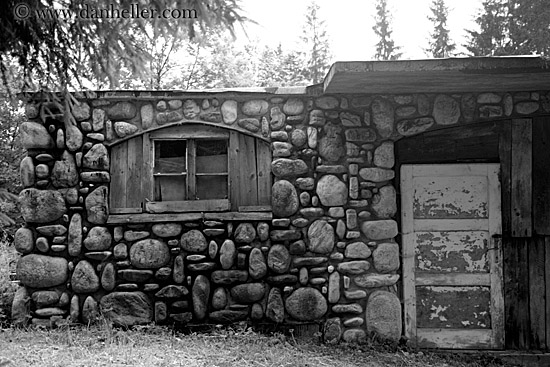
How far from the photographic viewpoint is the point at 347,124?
6.41 metres

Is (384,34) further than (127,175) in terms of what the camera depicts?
Yes

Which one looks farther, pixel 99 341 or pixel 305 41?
pixel 305 41

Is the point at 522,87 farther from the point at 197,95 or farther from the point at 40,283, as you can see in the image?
the point at 40,283

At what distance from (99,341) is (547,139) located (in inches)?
203

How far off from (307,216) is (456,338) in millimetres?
2100

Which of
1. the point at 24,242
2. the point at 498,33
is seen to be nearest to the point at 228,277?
the point at 24,242

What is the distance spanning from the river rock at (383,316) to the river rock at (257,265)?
46.9 inches

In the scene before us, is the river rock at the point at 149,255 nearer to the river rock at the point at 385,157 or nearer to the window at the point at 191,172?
the window at the point at 191,172

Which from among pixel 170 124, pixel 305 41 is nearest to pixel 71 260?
pixel 170 124

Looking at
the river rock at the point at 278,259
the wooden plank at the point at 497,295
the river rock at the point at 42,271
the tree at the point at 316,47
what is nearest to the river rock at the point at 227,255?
the river rock at the point at 278,259

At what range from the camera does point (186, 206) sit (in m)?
6.46

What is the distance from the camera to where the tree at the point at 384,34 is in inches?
1102

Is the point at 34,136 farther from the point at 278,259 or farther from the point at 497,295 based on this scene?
the point at 497,295

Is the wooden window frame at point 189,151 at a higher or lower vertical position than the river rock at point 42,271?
higher
